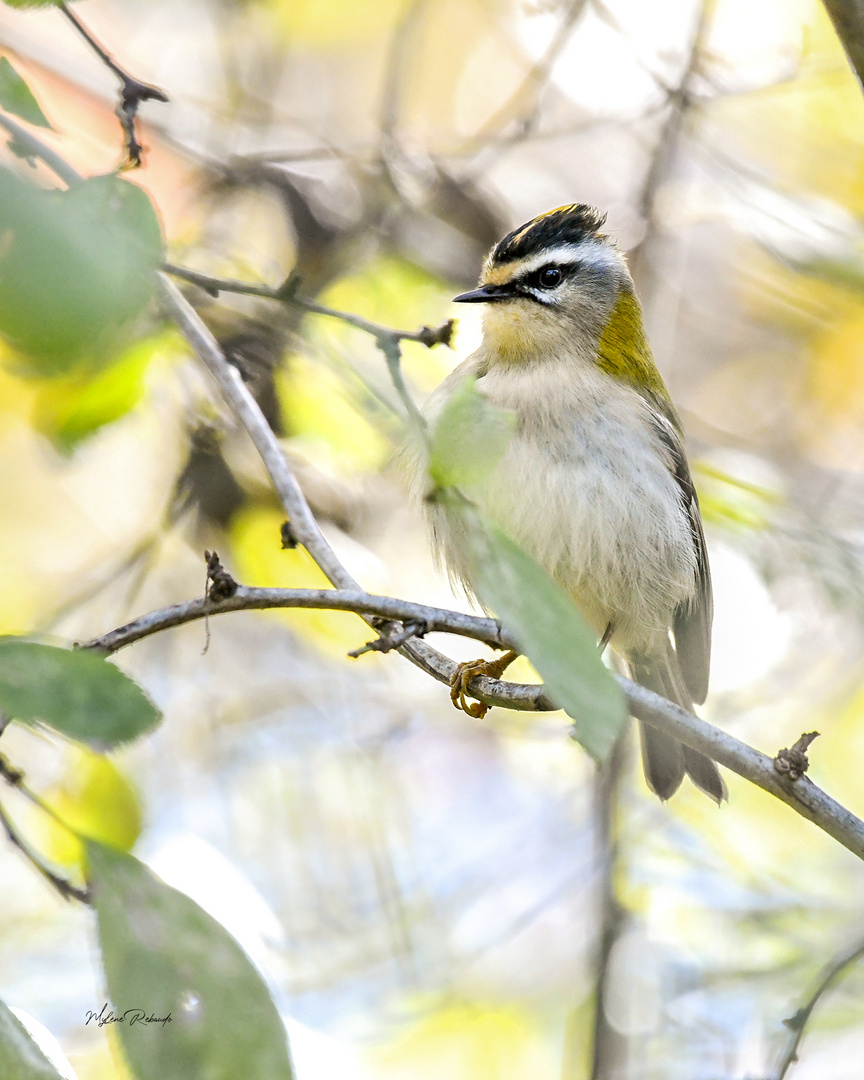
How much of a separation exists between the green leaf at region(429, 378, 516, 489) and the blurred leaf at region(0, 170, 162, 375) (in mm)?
381

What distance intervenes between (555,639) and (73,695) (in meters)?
0.41

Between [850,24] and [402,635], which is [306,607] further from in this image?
[850,24]

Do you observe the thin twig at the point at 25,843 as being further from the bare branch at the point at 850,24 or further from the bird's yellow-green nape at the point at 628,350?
the bird's yellow-green nape at the point at 628,350

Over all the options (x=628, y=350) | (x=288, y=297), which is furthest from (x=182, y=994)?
(x=628, y=350)

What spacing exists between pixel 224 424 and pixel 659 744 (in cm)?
147

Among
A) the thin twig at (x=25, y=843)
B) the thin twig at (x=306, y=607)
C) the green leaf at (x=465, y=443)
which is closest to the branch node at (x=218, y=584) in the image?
the thin twig at (x=306, y=607)

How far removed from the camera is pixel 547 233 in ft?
9.47

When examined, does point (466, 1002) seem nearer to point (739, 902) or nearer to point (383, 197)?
point (739, 902)

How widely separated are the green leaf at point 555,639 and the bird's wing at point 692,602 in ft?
6.25

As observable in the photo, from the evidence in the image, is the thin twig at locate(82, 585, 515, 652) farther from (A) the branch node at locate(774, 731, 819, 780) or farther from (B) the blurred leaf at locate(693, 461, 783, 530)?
(B) the blurred leaf at locate(693, 461, 783, 530)

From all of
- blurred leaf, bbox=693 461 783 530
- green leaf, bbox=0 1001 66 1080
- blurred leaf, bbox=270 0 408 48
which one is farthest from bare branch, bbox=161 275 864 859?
blurred leaf, bbox=270 0 408 48

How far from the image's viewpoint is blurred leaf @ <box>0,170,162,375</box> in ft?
2.09

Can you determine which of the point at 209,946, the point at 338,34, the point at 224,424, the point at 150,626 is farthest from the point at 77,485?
the point at 209,946

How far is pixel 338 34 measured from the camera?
12.2ft
